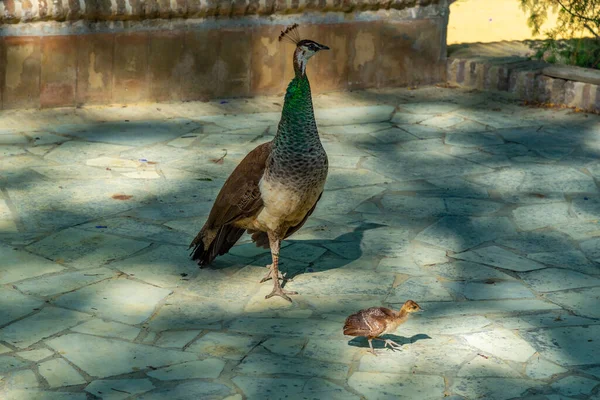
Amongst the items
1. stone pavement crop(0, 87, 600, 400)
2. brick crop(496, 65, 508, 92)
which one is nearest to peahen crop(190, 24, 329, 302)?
stone pavement crop(0, 87, 600, 400)

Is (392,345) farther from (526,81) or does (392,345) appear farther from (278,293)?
(526,81)

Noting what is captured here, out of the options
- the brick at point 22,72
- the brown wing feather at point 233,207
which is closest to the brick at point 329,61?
the brick at point 22,72

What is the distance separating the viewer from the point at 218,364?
227 inches

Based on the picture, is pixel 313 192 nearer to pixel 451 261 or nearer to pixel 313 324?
pixel 313 324

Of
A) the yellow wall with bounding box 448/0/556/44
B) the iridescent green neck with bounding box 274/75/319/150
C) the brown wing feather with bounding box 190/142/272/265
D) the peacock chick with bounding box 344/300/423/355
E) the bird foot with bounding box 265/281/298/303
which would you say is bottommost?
the bird foot with bounding box 265/281/298/303

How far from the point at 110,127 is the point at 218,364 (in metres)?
5.10

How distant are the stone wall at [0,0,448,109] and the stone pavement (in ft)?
0.87

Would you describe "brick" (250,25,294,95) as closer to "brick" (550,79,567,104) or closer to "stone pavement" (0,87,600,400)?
"stone pavement" (0,87,600,400)


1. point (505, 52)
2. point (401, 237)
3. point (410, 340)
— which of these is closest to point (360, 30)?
point (505, 52)

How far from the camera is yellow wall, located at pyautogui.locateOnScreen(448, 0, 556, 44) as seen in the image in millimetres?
14070

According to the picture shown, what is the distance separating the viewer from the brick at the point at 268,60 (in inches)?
446

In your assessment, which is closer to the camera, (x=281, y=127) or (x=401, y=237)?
(x=281, y=127)

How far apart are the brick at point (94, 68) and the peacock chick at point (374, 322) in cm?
565

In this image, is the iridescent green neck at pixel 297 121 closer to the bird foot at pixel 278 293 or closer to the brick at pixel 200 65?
the bird foot at pixel 278 293
